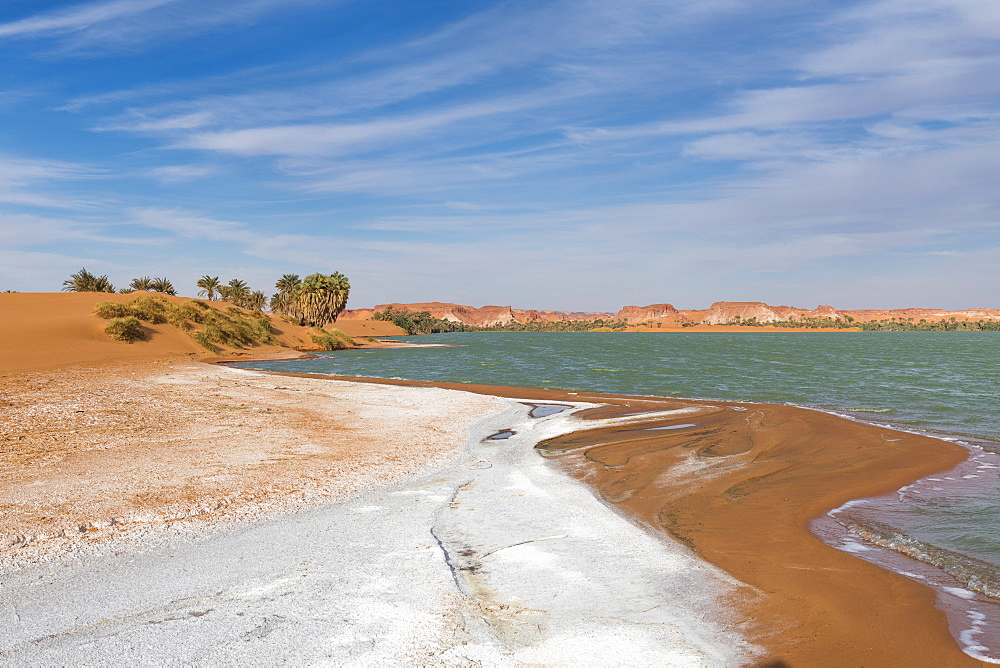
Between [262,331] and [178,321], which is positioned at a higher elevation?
[178,321]

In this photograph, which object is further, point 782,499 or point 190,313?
point 190,313

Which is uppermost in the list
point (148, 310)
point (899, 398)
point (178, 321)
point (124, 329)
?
point (148, 310)

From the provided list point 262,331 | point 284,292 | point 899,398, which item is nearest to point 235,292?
point 284,292

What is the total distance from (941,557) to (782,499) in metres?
2.56

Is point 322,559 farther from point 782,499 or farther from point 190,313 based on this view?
point 190,313

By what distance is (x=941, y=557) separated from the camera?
708 cm

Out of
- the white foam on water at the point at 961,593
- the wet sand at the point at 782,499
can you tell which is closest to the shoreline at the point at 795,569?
the wet sand at the point at 782,499

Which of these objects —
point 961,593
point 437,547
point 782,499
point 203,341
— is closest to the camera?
point 961,593

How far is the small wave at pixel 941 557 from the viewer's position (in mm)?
6332

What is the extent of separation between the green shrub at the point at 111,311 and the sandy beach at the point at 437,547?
29661 millimetres

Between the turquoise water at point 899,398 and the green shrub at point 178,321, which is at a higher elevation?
the green shrub at point 178,321

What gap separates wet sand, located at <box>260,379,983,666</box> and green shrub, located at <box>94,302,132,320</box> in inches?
1445

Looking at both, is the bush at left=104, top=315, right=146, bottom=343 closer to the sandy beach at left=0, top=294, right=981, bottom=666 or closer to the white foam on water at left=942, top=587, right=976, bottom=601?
the sandy beach at left=0, top=294, right=981, bottom=666

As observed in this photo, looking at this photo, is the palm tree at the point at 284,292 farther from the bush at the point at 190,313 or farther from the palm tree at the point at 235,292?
the bush at the point at 190,313
